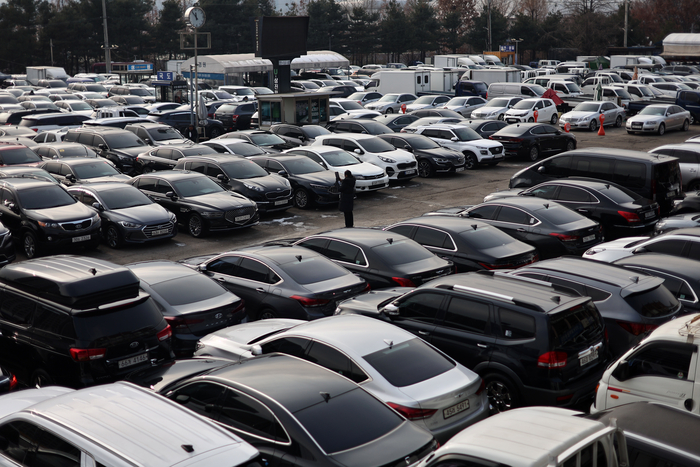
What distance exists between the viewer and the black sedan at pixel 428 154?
2358cm

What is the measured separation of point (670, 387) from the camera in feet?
22.2

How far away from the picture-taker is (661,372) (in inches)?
270

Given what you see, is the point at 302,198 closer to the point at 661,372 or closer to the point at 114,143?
the point at 114,143

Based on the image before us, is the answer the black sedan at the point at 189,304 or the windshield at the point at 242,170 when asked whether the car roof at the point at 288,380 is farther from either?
the windshield at the point at 242,170

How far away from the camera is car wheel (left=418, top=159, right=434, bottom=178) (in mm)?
23734

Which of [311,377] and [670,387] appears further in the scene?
[670,387]

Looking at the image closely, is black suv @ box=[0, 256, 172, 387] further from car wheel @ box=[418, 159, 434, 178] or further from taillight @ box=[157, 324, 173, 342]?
car wheel @ box=[418, 159, 434, 178]

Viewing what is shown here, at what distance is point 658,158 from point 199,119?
2080 centimetres

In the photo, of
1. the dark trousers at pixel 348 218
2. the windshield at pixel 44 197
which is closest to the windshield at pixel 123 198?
the windshield at pixel 44 197

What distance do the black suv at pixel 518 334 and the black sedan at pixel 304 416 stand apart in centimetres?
226

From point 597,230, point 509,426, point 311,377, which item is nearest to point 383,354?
point 311,377

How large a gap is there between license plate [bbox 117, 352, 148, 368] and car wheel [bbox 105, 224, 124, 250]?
8.08 metres

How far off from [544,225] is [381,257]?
3.86 metres

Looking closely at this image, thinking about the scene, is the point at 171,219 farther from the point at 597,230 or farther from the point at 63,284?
the point at 597,230
